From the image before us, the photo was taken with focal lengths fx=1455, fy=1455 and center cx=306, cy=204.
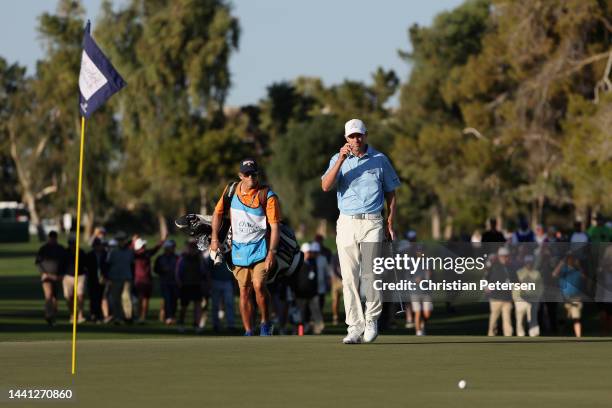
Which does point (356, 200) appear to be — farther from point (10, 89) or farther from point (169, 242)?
point (10, 89)

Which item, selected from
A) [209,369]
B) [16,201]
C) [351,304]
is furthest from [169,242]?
[16,201]

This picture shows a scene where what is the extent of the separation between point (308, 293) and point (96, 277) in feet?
16.9

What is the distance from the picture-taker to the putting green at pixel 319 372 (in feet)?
29.4

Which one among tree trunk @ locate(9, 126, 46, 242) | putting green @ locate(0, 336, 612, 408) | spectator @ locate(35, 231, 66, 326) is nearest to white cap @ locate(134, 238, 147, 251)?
spectator @ locate(35, 231, 66, 326)

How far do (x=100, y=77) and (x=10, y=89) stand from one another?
446 feet

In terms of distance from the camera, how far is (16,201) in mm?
159250

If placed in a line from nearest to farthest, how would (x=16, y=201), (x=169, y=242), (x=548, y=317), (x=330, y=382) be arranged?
(x=330, y=382)
(x=548, y=317)
(x=169, y=242)
(x=16, y=201)

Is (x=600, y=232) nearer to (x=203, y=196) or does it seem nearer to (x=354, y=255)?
(x=354, y=255)

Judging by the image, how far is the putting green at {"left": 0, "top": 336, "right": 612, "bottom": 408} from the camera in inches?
353

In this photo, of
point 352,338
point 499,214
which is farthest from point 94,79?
point 499,214

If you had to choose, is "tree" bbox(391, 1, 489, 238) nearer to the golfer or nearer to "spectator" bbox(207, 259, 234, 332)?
"spectator" bbox(207, 259, 234, 332)

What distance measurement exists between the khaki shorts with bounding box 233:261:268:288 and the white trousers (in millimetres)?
1800

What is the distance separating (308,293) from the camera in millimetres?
28703

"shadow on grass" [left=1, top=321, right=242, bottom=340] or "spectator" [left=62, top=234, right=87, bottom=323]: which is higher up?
"spectator" [left=62, top=234, right=87, bottom=323]
